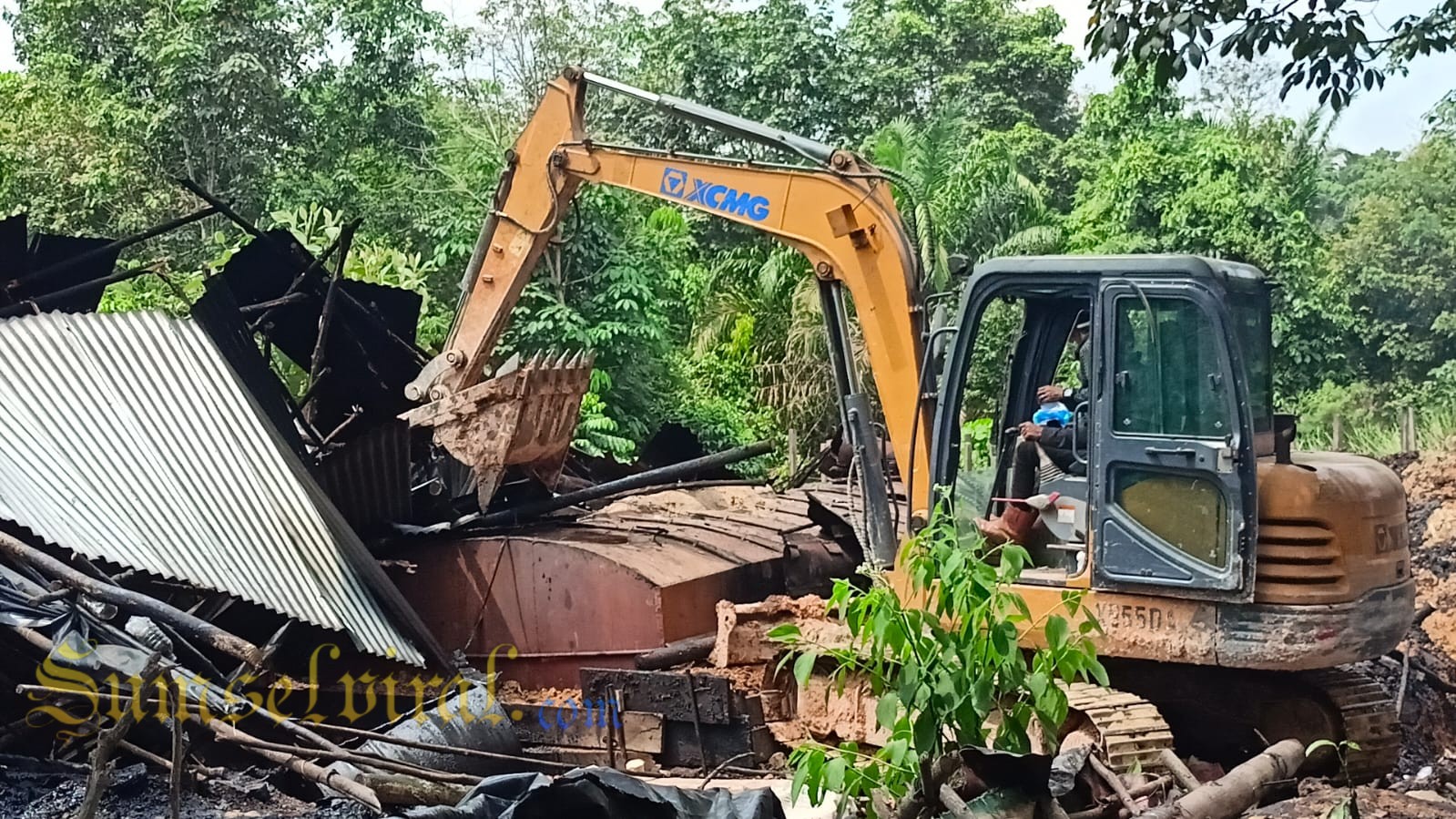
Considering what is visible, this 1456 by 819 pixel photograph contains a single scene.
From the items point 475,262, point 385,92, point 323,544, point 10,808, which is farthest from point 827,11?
point 10,808

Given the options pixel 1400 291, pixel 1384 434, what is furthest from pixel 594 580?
pixel 1400 291

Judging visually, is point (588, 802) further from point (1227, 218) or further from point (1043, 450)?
point (1227, 218)

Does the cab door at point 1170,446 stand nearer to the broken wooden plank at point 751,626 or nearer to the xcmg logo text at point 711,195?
the broken wooden plank at point 751,626

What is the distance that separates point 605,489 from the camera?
30.7ft

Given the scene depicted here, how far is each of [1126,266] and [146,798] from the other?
168 inches

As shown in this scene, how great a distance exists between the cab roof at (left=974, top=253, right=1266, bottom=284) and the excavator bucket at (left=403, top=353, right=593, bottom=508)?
3.55 m

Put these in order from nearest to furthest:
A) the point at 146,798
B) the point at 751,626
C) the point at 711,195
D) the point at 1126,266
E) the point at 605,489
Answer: the point at 146,798 < the point at 1126,266 < the point at 751,626 < the point at 711,195 < the point at 605,489

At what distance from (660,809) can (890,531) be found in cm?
339

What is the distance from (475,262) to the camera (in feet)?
28.2

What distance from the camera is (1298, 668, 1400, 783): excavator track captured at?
18.3 feet

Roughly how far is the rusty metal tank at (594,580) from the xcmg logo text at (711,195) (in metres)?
2.05

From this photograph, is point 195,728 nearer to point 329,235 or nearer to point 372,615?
point 372,615

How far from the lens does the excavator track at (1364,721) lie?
5578 millimetres

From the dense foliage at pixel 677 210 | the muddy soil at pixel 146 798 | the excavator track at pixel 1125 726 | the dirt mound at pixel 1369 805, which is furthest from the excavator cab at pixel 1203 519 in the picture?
the dense foliage at pixel 677 210
